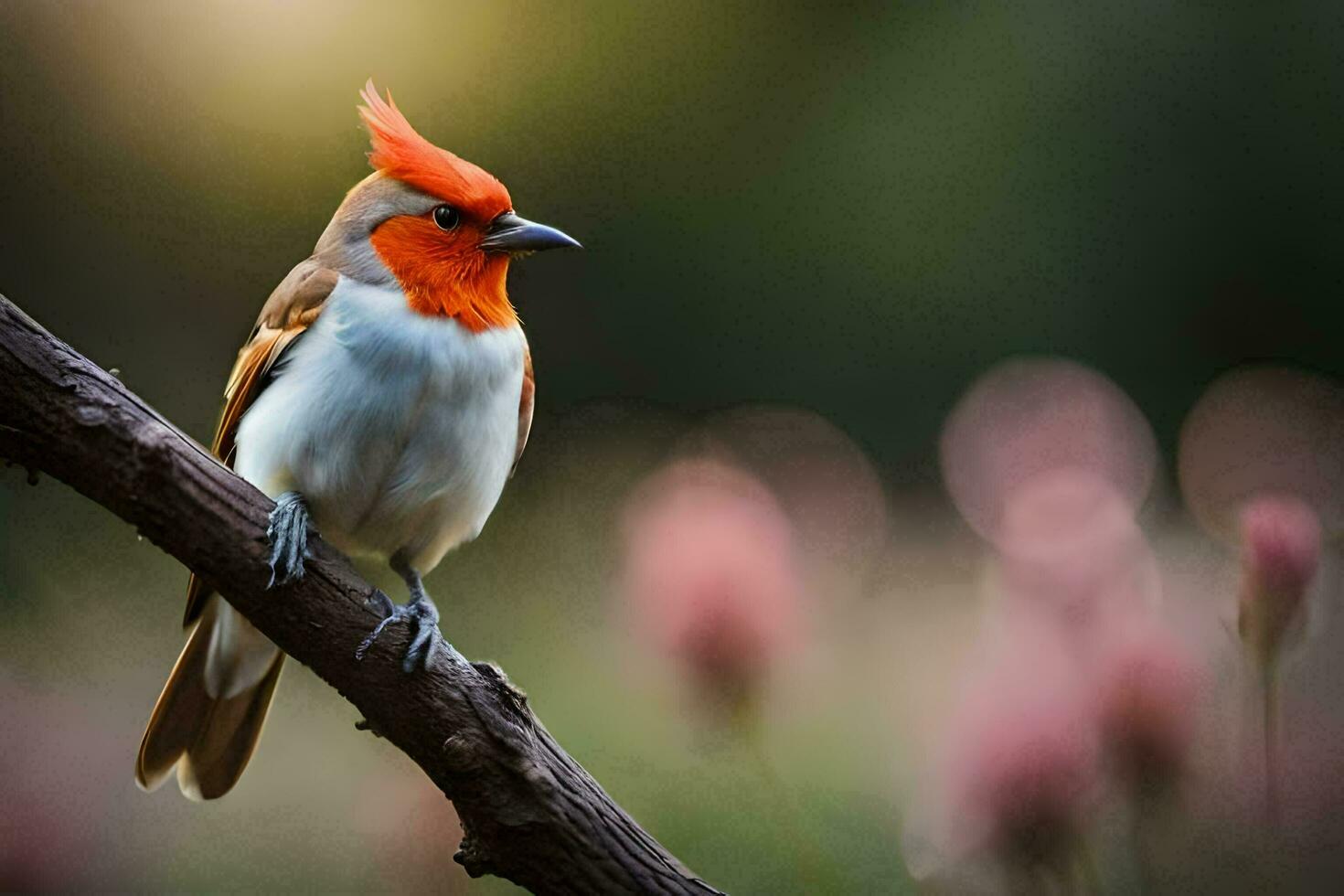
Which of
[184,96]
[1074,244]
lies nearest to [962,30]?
[1074,244]

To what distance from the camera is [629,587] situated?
47.1 inches

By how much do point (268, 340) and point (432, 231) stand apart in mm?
150

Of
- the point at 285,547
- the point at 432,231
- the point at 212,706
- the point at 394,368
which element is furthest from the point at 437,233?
the point at 212,706

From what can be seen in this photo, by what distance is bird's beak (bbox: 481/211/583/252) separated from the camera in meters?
1.05

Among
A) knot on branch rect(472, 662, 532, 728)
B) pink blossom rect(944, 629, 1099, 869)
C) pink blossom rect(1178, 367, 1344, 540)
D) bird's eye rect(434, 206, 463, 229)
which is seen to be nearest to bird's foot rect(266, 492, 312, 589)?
knot on branch rect(472, 662, 532, 728)

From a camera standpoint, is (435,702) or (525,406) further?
(525,406)

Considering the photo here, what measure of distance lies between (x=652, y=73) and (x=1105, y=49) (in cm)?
73

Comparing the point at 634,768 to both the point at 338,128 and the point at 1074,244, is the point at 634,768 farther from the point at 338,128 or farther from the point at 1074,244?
the point at 1074,244

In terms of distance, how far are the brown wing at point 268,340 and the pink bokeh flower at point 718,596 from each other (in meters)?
0.33

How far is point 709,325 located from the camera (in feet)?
7.40

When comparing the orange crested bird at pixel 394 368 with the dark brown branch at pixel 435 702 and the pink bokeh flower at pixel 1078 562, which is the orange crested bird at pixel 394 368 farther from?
the pink bokeh flower at pixel 1078 562

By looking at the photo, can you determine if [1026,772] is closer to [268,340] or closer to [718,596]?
[718,596]

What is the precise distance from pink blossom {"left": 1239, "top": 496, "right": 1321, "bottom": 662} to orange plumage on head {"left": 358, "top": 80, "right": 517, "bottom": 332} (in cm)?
56

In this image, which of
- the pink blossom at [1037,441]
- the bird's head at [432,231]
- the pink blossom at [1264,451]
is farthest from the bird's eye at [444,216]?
the pink blossom at [1264,451]
